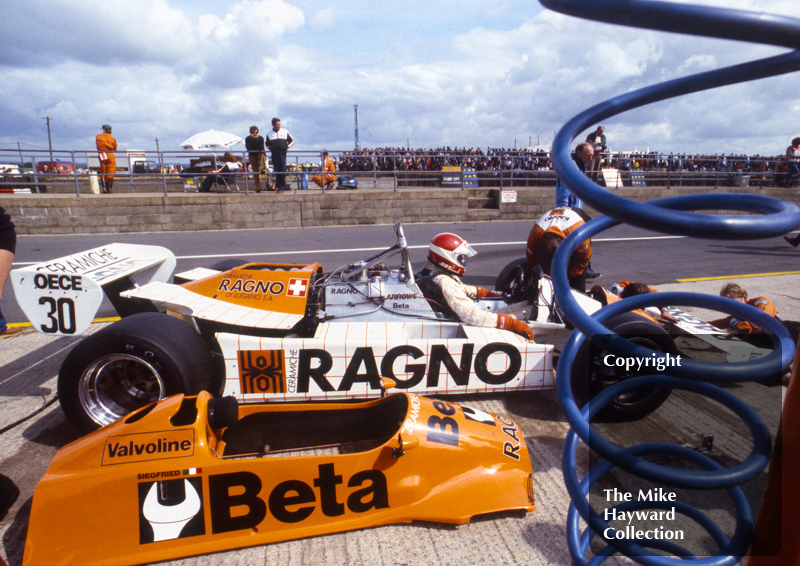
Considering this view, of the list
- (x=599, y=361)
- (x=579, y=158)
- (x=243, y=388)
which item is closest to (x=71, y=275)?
(x=243, y=388)

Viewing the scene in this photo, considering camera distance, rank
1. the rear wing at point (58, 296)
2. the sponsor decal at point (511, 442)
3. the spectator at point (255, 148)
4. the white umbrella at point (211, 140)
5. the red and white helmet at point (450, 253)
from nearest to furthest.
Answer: the sponsor decal at point (511, 442) → the rear wing at point (58, 296) → the red and white helmet at point (450, 253) → the spectator at point (255, 148) → the white umbrella at point (211, 140)

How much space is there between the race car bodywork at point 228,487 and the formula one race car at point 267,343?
1.83 ft

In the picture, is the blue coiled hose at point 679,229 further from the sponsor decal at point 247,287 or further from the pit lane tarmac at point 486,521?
the sponsor decal at point 247,287

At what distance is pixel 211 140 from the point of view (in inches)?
708

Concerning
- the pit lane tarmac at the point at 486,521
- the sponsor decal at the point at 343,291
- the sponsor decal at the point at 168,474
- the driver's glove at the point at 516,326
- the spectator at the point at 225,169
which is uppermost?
the spectator at the point at 225,169

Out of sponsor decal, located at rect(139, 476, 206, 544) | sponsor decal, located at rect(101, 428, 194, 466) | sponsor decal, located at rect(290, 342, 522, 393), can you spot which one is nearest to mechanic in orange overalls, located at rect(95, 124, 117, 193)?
sponsor decal, located at rect(290, 342, 522, 393)

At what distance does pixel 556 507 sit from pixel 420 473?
815 mm

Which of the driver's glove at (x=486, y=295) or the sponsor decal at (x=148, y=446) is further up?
the driver's glove at (x=486, y=295)

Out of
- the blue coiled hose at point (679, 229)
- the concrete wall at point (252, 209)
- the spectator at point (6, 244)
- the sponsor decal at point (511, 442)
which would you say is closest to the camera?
the blue coiled hose at point (679, 229)

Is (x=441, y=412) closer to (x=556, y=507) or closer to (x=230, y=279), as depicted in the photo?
(x=556, y=507)

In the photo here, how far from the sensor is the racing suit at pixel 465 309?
385cm

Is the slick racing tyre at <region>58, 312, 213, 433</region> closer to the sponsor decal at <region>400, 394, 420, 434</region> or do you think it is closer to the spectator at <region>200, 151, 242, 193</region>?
the sponsor decal at <region>400, 394, 420, 434</region>

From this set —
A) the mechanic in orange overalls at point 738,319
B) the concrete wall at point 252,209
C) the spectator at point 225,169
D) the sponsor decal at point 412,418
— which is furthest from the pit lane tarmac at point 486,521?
the spectator at point 225,169

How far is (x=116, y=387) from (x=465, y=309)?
262 cm
